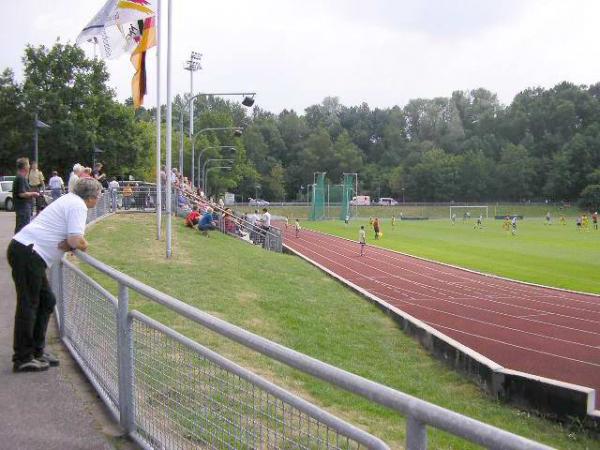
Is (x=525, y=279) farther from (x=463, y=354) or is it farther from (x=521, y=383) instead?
(x=521, y=383)

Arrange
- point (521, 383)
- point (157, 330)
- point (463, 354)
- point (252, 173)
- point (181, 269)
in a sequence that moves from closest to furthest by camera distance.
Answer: point (157, 330) < point (521, 383) < point (463, 354) < point (181, 269) < point (252, 173)

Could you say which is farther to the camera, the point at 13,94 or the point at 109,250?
the point at 13,94

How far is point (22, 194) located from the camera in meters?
11.0

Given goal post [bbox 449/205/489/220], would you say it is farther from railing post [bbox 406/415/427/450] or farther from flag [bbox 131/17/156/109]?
railing post [bbox 406/415/427/450]

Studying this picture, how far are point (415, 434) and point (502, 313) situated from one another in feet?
50.2

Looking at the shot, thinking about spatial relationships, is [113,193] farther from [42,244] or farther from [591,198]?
[591,198]

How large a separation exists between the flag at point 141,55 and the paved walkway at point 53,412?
9232 mm

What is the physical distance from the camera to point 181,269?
48.5ft

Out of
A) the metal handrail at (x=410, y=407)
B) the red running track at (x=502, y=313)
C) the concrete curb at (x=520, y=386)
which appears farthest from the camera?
the red running track at (x=502, y=313)

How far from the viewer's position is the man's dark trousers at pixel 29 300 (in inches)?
208

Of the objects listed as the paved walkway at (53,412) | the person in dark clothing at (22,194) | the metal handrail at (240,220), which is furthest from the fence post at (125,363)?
the metal handrail at (240,220)

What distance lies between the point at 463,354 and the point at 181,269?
22.3 feet

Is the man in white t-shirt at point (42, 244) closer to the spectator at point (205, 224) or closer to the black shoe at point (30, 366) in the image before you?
the black shoe at point (30, 366)

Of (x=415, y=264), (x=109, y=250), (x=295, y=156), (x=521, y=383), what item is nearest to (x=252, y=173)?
(x=295, y=156)
